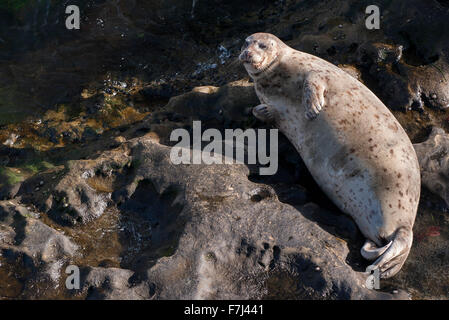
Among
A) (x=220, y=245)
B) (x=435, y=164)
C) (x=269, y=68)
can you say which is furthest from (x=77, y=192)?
(x=435, y=164)

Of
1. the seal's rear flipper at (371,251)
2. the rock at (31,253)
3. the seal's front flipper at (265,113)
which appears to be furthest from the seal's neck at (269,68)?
the rock at (31,253)

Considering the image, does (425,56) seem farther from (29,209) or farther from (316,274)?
(29,209)

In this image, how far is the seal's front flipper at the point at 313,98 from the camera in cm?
500

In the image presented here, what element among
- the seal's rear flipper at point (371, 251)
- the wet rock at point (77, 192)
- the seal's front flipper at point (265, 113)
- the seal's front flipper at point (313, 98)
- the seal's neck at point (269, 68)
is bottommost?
the seal's rear flipper at point (371, 251)

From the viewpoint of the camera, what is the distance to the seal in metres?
4.61

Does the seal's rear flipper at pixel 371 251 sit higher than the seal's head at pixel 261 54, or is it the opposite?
the seal's head at pixel 261 54

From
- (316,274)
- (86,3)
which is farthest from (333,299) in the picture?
(86,3)

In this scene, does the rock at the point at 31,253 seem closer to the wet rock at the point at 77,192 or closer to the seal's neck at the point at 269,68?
the wet rock at the point at 77,192

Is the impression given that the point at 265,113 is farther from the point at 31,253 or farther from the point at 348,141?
the point at 31,253

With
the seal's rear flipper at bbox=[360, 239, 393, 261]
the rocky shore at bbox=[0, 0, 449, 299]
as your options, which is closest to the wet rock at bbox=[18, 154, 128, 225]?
the rocky shore at bbox=[0, 0, 449, 299]

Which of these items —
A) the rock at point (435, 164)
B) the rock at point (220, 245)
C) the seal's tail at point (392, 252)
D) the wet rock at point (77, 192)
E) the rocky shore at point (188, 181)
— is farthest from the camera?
the rock at point (435, 164)

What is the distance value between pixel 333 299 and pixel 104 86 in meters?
5.44

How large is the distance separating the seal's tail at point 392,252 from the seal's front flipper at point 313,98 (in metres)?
1.34

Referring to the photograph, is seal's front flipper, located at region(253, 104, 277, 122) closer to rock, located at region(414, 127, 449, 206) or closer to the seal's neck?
the seal's neck
